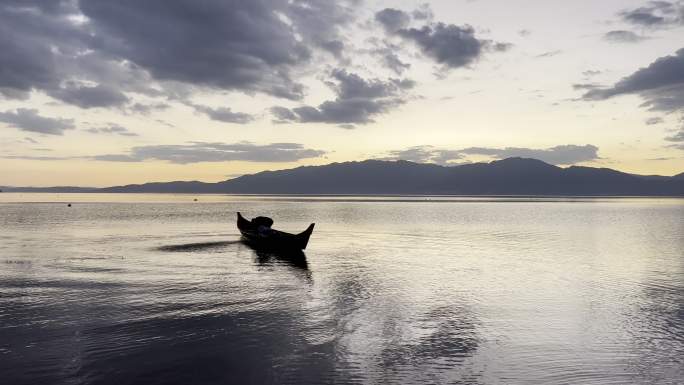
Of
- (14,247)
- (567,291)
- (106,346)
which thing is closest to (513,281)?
(567,291)

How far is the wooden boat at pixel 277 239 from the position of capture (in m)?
46.4

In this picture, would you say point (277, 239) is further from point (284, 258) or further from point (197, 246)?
point (197, 246)

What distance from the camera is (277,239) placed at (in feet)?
160

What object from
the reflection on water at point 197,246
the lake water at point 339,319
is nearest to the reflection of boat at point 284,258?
the lake water at point 339,319

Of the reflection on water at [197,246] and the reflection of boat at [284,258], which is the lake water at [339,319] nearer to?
the reflection of boat at [284,258]

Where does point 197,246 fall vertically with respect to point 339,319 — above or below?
below

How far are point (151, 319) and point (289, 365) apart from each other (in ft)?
27.0

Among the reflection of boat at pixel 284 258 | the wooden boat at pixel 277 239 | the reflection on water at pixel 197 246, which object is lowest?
the reflection of boat at pixel 284 258

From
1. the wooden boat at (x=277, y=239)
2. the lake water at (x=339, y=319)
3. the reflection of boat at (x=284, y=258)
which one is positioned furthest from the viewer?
the wooden boat at (x=277, y=239)

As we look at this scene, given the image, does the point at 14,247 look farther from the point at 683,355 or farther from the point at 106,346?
the point at 683,355

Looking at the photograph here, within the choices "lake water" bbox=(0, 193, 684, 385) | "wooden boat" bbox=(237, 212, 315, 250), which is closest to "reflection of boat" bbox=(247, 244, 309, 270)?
"lake water" bbox=(0, 193, 684, 385)

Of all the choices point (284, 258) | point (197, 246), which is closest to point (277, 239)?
point (284, 258)

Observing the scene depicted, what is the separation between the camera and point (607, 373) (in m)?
15.3

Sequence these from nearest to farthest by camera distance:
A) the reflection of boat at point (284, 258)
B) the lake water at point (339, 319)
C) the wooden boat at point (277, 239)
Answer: the lake water at point (339, 319), the reflection of boat at point (284, 258), the wooden boat at point (277, 239)
